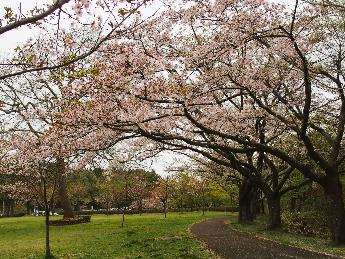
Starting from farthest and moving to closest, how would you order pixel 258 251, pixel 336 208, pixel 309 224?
pixel 309 224
pixel 336 208
pixel 258 251

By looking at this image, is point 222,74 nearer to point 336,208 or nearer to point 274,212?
point 336,208

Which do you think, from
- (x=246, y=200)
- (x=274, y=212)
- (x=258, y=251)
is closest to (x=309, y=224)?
(x=274, y=212)

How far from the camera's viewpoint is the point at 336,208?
1509 cm

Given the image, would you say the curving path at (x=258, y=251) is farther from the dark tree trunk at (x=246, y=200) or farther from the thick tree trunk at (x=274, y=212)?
the dark tree trunk at (x=246, y=200)

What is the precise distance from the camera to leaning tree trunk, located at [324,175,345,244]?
1485cm

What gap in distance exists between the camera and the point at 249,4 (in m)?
12.6

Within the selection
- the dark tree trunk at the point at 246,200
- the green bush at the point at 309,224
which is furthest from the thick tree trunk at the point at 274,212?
the dark tree trunk at the point at 246,200

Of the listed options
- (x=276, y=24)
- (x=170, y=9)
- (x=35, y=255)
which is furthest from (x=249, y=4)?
(x=35, y=255)

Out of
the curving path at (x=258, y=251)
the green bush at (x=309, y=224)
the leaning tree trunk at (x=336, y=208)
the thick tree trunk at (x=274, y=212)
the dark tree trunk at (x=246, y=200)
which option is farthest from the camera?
the dark tree trunk at (x=246, y=200)

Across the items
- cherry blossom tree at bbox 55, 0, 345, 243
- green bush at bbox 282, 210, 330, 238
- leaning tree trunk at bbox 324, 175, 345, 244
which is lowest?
green bush at bbox 282, 210, 330, 238

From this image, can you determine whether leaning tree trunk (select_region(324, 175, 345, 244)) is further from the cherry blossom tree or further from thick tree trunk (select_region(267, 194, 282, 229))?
thick tree trunk (select_region(267, 194, 282, 229))

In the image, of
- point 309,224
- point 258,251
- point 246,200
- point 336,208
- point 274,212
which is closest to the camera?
point 258,251

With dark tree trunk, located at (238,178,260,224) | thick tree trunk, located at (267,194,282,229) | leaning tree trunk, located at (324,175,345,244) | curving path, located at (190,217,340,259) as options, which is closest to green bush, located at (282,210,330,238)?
thick tree trunk, located at (267,194,282,229)

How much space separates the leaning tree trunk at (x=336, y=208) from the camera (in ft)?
48.7
